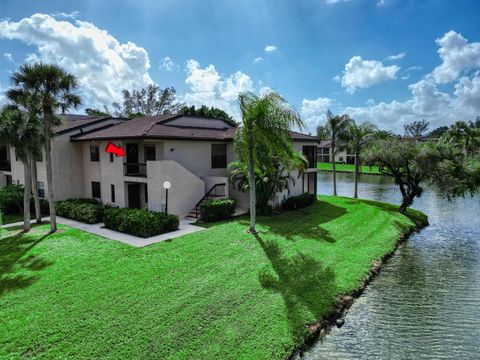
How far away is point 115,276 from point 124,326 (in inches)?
106

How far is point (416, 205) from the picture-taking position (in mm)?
25016

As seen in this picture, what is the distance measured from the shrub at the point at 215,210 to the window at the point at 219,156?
3.91m

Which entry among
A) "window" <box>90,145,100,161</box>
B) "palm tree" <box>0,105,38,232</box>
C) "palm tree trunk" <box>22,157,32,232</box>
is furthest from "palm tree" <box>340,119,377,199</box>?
"palm tree trunk" <box>22,157,32,232</box>

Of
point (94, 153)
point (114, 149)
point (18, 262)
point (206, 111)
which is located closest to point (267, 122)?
point (114, 149)

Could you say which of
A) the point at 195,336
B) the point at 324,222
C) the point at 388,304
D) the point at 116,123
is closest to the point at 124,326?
the point at 195,336

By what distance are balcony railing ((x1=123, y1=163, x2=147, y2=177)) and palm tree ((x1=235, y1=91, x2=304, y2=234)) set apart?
25.6 feet

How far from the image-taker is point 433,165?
18.0 metres

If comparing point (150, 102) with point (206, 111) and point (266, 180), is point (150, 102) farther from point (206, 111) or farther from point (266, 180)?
point (266, 180)

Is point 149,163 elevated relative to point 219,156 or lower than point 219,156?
lower

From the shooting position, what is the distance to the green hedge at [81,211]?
53.2 ft

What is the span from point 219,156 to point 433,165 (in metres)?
12.8

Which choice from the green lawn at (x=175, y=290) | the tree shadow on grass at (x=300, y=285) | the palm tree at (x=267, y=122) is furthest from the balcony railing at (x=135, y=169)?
the tree shadow on grass at (x=300, y=285)

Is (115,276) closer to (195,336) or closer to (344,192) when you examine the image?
(195,336)

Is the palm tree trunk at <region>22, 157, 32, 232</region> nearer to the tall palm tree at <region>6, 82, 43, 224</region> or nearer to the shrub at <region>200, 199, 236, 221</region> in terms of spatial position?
the tall palm tree at <region>6, 82, 43, 224</region>
